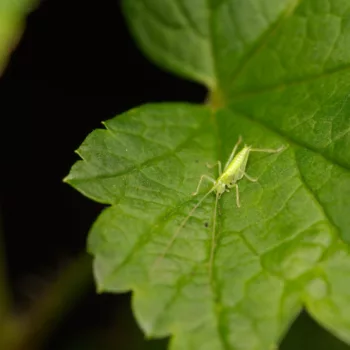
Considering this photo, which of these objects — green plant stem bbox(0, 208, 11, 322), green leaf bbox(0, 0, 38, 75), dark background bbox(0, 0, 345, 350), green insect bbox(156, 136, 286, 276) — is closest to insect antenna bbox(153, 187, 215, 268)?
green insect bbox(156, 136, 286, 276)

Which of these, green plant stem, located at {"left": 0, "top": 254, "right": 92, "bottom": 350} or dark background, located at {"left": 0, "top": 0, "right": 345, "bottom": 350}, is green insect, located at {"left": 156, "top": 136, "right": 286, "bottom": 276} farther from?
green plant stem, located at {"left": 0, "top": 254, "right": 92, "bottom": 350}

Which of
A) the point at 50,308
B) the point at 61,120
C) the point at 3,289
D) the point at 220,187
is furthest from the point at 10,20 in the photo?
the point at 50,308

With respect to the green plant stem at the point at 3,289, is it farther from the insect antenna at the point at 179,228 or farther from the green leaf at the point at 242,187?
the insect antenna at the point at 179,228

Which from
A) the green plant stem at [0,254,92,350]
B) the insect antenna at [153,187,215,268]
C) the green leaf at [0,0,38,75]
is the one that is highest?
the green leaf at [0,0,38,75]

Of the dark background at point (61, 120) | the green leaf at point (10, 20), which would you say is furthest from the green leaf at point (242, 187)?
the green leaf at point (10, 20)

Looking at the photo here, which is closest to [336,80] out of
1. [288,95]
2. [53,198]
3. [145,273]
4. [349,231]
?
[288,95]

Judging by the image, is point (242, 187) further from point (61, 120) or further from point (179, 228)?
point (61, 120)
